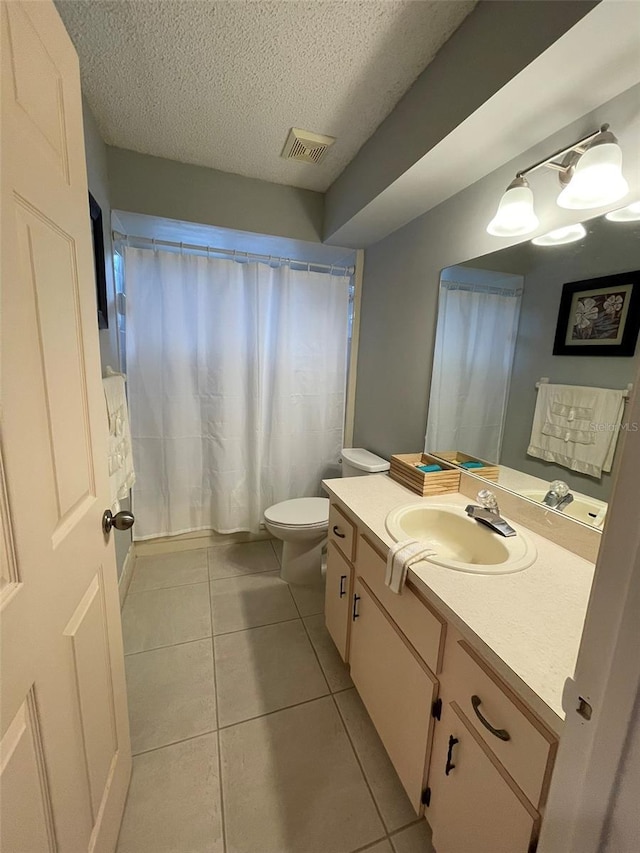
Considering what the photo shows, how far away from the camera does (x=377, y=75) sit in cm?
123

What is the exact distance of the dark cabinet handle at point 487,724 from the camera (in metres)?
0.67

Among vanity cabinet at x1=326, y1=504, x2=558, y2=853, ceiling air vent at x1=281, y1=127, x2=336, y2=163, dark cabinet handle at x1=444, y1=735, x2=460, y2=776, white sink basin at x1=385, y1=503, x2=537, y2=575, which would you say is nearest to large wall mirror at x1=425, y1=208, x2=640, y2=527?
white sink basin at x1=385, y1=503, x2=537, y2=575

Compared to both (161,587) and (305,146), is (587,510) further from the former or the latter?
(161,587)

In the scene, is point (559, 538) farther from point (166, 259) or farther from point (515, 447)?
point (166, 259)

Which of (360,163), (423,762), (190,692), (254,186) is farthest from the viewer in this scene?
(254,186)

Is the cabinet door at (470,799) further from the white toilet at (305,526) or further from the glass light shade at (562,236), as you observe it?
the glass light shade at (562,236)

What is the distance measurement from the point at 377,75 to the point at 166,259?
1409mm

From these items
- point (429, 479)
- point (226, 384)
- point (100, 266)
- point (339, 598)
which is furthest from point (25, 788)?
point (226, 384)

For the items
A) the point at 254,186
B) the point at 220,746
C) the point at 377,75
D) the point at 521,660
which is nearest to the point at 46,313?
the point at 521,660

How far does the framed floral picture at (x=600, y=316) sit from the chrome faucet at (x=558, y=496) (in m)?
0.44

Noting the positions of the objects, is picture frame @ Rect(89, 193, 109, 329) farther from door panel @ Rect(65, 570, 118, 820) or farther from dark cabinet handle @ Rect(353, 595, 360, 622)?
dark cabinet handle @ Rect(353, 595, 360, 622)

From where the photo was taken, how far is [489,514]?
3.91 feet

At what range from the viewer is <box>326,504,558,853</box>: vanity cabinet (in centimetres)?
65

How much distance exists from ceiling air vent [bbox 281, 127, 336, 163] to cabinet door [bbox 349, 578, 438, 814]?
197 centimetres
